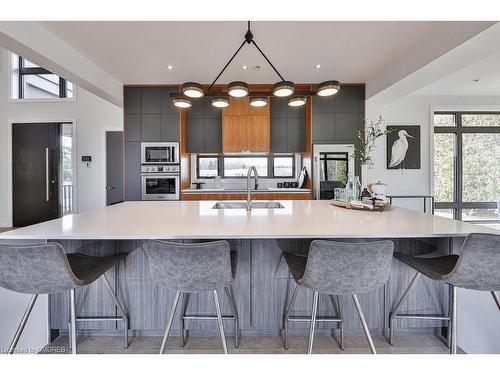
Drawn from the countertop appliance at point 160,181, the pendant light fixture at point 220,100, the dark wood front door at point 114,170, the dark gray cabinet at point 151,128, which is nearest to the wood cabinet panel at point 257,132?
the countertop appliance at point 160,181

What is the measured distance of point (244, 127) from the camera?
175 inches

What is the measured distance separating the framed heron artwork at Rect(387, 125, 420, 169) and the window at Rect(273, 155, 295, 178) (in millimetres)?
1718

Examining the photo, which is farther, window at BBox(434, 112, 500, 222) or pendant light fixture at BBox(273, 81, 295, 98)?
window at BBox(434, 112, 500, 222)

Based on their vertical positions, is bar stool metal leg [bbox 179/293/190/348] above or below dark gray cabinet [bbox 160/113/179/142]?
below

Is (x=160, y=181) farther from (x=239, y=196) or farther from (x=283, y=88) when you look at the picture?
(x=283, y=88)

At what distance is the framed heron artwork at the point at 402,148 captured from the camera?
474 centimetres

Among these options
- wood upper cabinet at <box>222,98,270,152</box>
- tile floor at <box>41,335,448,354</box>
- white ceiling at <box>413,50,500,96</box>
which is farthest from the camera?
wood upper cabinet at <box>222,98,270,152</box>

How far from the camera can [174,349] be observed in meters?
1.74

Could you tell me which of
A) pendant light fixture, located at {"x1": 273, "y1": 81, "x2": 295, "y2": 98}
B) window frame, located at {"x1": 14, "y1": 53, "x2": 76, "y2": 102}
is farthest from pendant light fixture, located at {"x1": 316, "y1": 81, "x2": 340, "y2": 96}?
window frame, located at {"x1": 14, "y1": 53, "x2": 76, "y2": 102}

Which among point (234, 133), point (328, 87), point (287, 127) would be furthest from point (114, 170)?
point (328, 87)

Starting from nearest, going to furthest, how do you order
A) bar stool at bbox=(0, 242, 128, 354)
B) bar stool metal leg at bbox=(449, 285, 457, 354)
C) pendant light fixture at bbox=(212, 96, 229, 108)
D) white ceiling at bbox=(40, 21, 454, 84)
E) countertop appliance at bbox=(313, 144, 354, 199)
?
bar stool at bbox=(0, 242, 128, 354)
bar stool metal leg at bbox=(449, 285, 457, 354)
pendant light fixture at bbox=(212, 96, 229, 108)
white ceiling at bbox=(40, 21, 454, 84)
countertop appliance at bbox=(313, 144, 354, 199)

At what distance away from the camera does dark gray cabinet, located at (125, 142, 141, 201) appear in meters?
4.34

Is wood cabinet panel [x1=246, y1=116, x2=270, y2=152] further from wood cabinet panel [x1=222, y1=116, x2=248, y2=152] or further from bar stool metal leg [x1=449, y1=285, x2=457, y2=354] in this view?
bar stool metal leg [x1=449, y1=285, x2=457, y2=354]
